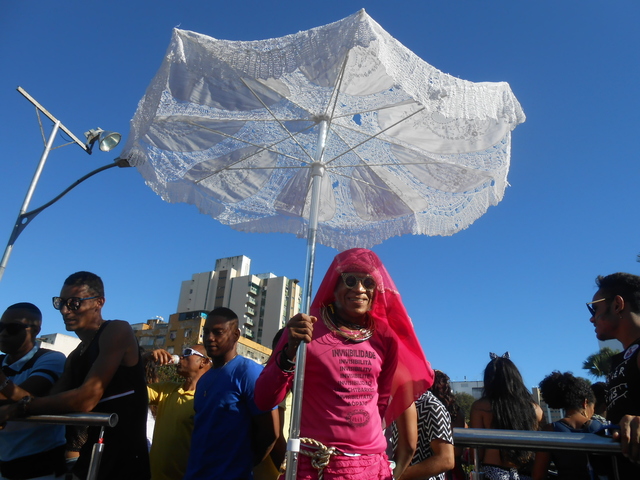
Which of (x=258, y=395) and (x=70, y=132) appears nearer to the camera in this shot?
(x=258, y=395)

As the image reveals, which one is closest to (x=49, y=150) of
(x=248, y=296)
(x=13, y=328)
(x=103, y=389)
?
(x=13, y=328)

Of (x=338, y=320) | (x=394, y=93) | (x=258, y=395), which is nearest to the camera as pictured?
(x=258, y=395)

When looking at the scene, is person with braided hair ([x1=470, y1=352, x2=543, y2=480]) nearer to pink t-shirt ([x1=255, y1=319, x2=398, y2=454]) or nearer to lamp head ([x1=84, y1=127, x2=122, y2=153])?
pink t-shirt ([x1=255, y1=319, x2=398, y2=454])

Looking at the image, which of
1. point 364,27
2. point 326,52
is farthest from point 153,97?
point 364,27

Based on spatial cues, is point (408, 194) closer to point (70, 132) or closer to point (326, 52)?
point (326, 52)

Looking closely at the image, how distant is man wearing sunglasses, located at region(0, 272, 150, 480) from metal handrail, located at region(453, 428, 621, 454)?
5.93ft

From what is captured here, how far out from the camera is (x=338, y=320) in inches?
104

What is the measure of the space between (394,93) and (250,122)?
4.12 ft

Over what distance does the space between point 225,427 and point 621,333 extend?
2.35 m

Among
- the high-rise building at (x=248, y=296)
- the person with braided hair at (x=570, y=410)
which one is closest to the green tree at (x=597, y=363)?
the person with braided hair at (x=570, y=410)

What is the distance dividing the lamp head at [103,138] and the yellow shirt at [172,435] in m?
6.47

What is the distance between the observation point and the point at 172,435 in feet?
11.5

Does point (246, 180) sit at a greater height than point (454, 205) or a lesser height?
greater

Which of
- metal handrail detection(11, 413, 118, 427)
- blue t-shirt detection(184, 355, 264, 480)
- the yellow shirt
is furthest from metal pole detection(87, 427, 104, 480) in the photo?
the yellow shirt
